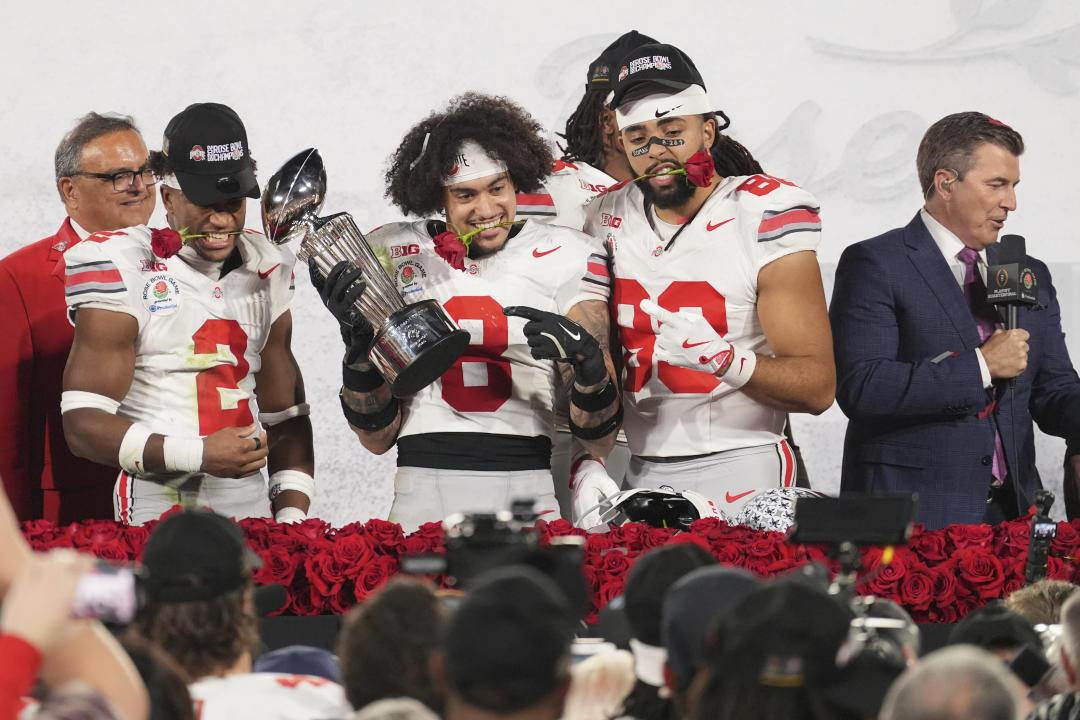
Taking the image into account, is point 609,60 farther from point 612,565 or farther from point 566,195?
point 612,565

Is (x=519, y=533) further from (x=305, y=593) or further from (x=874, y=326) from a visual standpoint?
(x=874, y=326)

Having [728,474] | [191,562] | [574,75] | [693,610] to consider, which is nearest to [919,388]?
[728,474]

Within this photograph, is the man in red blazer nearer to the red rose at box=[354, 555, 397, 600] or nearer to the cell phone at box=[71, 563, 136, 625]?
the red rose at box=[354, 555, 397, 600]

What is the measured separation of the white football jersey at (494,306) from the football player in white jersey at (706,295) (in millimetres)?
203

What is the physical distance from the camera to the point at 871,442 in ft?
14.4

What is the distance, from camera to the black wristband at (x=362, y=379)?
12.5 ft

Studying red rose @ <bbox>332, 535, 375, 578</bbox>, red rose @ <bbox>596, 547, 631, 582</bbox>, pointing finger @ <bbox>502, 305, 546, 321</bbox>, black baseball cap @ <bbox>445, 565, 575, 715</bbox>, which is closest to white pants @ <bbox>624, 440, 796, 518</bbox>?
pointing finger @ <bbox>502, 305, 546, 321</bbox>

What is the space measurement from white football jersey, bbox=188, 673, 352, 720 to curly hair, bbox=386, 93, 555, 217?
6.41 ft

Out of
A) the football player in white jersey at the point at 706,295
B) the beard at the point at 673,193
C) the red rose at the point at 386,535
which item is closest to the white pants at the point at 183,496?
the red rose at the point at 386,535

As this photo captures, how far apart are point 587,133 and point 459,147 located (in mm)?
876

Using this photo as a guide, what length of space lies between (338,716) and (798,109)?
4929mm

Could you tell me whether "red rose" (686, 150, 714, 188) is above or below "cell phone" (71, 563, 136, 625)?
above

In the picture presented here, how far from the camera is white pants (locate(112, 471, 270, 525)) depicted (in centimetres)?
396

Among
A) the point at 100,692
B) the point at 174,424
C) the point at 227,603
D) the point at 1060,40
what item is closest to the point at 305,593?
the point at 174,424
